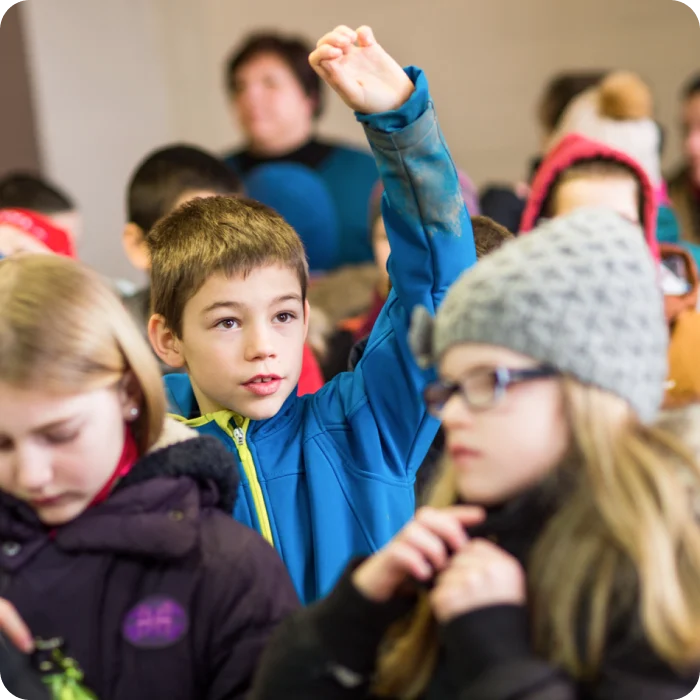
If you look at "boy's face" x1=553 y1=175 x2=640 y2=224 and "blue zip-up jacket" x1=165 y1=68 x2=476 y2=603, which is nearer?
"blue zip-up jacket" x1=165 y1=68 x2=476 y2=603

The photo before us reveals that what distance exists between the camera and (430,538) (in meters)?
A: 0.97

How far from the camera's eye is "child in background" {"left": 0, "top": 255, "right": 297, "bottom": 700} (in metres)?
1.08

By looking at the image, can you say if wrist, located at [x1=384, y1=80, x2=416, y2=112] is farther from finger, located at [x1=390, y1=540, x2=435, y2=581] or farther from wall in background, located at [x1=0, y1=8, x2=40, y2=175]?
wall in background, located at [x1=0, y1=8, x2=40, y2=175]

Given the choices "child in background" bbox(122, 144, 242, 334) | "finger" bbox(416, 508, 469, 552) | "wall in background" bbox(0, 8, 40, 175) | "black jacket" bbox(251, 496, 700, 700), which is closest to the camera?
"black jacket" bbox(251, 496, 700, 700)

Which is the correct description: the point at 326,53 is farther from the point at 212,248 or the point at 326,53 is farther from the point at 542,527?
the point at 542,527

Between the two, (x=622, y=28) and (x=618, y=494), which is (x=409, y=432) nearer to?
(x=618, y=494)

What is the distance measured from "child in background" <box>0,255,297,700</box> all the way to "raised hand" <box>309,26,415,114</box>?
43 centimetres

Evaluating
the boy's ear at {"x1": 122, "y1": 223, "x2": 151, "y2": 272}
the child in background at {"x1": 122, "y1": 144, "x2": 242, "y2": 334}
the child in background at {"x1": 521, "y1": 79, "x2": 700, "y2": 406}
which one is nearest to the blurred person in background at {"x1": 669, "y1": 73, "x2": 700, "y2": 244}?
the child in background at {"x1": 521, "y1": 79, "x2": 700, "y2": 406}

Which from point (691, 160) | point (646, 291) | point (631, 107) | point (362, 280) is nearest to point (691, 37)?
point (691, 160)

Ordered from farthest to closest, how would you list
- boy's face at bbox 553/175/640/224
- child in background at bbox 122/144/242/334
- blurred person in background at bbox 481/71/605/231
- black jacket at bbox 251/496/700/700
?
blurred person in background at bbox 481/71/605/231 < child in background at bbox 122/144/242/334 < boy's face at bbox 553/175/640/224 < black jacket at bbox 251/496/700/700

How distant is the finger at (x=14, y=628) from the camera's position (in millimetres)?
1075

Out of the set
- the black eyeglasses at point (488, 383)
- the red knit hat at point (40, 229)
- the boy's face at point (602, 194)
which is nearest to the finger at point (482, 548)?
the black eyeglasses at point (488, 383)

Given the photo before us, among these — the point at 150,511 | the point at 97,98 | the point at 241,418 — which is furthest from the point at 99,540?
the point at 97,98

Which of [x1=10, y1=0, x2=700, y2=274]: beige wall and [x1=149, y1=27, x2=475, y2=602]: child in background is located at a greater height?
[x1=10, y1=0, x2=700, y2=274]: beige wall
